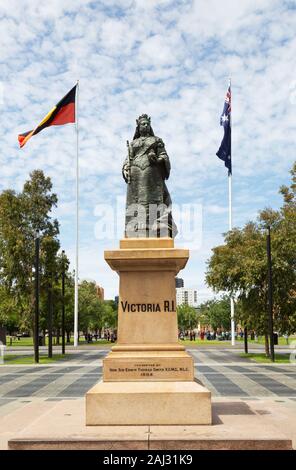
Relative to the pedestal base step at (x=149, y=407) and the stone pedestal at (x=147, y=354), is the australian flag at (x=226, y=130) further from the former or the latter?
the pedestal base step at (x=149, y=407)

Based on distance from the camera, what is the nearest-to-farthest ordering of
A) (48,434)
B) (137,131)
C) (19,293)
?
(48,434)
(137,131)
(19,293)

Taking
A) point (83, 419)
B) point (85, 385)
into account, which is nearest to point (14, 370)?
point (85, 385)

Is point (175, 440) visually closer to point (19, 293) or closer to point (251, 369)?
point (251, 369)

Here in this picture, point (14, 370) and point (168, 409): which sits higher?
point (168, 409)

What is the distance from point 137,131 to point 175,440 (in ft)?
19.9

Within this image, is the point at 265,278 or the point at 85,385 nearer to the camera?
the point at 85,385

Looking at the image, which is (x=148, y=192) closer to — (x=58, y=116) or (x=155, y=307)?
(x=155, y=307)

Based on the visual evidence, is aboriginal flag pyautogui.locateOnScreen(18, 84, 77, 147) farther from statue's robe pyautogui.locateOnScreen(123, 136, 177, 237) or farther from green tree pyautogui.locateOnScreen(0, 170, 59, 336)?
statue's robe pyautogui.locateOnScreen(123, 136, 177, 237)

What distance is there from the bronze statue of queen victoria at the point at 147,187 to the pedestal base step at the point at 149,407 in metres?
2.91

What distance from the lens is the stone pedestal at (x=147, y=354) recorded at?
26.8ft

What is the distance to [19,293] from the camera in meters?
34.2

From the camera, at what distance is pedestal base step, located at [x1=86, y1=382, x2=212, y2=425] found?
8117 millimetres

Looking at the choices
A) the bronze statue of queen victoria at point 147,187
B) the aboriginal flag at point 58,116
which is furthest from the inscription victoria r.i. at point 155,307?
the aboriginal flag at point 58,116

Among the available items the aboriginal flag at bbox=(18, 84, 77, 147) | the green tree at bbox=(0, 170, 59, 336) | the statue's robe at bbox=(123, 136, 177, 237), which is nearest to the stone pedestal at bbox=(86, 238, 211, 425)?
the statue's robe at bbox=(123, 136, 177, 237)
